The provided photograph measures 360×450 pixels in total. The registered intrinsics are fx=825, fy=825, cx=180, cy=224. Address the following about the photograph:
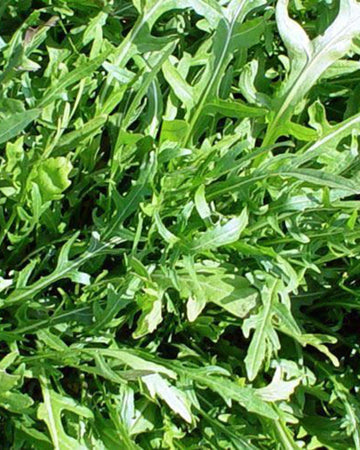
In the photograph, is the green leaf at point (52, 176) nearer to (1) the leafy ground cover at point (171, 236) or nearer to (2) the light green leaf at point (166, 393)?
(1) the leafy ground cover at point (171, 236)

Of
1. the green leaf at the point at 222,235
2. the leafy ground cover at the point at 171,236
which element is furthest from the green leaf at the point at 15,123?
the green leaf at the point at 222,235

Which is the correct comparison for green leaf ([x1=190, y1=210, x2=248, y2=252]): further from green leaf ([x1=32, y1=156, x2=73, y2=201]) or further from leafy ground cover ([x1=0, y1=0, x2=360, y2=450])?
green leaf ([x1=32, y1=156, x2=73, y2=201])

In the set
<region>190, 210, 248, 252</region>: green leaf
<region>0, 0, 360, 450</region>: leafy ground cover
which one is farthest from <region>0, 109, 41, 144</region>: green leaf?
<region>190, 210, 248, 252</region>: green leaf

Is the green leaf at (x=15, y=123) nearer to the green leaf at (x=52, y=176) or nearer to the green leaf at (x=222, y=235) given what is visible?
the green leaf at (x=52, y=176)

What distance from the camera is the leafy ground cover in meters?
1.19

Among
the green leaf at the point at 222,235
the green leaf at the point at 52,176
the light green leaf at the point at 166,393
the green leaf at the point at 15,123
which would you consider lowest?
the light green leaf at the point at 166,393

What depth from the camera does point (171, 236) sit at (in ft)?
3.84

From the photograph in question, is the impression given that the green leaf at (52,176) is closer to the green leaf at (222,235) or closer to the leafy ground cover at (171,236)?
the leafy ground cover at (171,236)

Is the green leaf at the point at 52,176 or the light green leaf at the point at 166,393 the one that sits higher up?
the green leaf at the point at 52,176

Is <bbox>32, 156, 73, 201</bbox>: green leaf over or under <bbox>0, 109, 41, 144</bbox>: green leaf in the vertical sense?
under

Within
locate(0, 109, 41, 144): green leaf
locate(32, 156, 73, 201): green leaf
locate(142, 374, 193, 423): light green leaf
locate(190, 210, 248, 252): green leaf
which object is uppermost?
locate(0, 109, 41, 144): green leaf

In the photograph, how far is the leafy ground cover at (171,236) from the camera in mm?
1189

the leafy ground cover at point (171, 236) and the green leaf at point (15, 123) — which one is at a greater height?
the green leaf at point (15, 123)

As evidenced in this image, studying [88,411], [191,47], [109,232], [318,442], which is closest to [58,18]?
[191,47]
